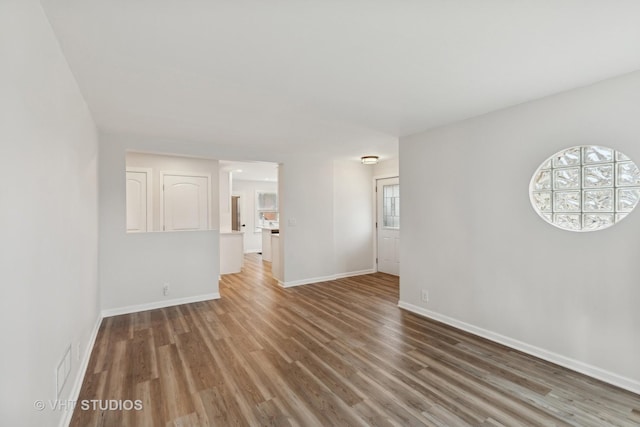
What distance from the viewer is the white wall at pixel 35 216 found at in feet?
3.69

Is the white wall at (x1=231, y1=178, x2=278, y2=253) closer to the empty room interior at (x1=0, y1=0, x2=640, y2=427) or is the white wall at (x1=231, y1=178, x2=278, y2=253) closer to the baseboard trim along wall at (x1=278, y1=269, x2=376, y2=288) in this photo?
the baseboard trim along wall at (x1=278, y1=269, x2=376, y2=288)

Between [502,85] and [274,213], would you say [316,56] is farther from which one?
[274,213]

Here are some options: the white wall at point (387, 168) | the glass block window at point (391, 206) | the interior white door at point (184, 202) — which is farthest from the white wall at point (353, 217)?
the interior white door at point (184, 202)

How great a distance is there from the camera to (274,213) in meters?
10.3

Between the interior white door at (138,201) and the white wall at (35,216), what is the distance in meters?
3.29

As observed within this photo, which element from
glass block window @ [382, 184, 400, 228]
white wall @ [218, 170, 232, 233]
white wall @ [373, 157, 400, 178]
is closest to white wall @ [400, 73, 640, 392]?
white wall @ [373, 157, 400, 178]

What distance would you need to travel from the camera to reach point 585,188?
247 cm

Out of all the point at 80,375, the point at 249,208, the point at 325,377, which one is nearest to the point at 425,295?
the point at 325,377

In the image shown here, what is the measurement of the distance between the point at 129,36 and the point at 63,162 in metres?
0.94

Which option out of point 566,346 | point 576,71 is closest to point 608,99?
point 576,71

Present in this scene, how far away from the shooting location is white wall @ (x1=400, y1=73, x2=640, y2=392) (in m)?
2.26

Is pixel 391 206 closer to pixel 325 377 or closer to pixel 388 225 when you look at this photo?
pixel 388 225

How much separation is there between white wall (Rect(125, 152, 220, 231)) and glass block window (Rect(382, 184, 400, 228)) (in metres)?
3.52

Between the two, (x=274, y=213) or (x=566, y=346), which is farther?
(x=274, y=213)
